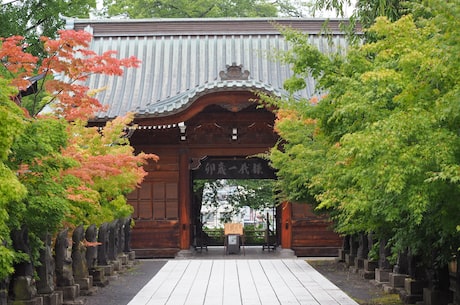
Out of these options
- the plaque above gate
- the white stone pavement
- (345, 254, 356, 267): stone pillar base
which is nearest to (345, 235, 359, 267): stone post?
(345, 254, 356, 267): stone pillar base

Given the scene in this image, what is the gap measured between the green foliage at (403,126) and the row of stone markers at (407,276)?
0.58 metres

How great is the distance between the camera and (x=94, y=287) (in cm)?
1320

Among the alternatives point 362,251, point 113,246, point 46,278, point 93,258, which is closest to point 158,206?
point 113,246

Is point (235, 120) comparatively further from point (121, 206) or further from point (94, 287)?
point (94, 287)

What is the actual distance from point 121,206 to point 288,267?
4230 mm

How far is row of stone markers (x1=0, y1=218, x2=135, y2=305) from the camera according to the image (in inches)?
384

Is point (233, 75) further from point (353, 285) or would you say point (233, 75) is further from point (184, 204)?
point (353, 285)

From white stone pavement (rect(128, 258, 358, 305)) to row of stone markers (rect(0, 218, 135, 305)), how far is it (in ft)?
2.95

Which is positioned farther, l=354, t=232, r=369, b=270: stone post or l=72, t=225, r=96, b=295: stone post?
l=354, t=232, r=369, b=270: stone post

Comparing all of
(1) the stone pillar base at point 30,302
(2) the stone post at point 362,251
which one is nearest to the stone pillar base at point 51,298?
(1) the stone pillar base at point 30,302

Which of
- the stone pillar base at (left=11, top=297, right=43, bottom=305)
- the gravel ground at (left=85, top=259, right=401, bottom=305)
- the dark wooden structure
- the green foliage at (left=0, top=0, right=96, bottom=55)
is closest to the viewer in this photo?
the stone pillar base at (left=11, top=297, right=43, bottom=305)

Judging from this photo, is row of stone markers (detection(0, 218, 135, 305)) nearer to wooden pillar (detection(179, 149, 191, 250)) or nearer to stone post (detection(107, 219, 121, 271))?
stone post (detection(107, 219, 121, 271))

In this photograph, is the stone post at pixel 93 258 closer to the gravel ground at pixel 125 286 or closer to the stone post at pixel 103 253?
the gravel ground at pixel 125 286

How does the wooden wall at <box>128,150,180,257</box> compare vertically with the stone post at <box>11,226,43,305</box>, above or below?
above
